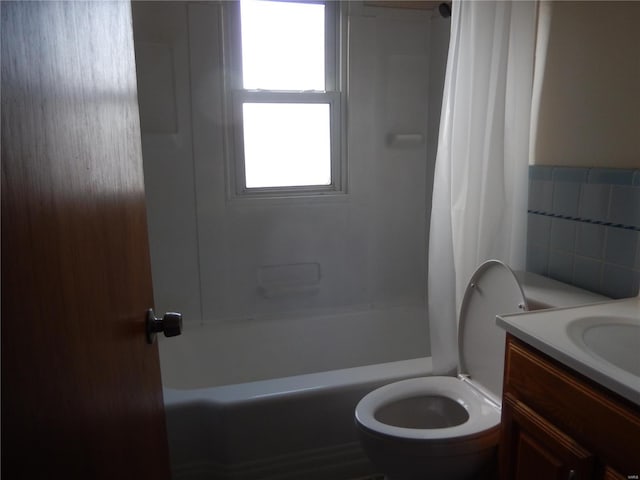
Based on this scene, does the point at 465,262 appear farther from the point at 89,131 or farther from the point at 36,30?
the point at 36,30

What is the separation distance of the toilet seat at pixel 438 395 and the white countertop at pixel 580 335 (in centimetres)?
39

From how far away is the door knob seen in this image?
2.94 ft

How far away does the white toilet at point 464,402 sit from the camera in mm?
1377

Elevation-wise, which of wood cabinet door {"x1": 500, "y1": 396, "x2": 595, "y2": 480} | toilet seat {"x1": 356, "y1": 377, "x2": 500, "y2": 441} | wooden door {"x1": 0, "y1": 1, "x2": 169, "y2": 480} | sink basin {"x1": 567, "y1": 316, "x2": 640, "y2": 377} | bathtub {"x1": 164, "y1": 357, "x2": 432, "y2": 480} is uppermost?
wooden door {"x1": 0, "y1": 1, "x2": 169, "y2": 480}

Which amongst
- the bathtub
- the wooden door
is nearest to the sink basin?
the bathtub

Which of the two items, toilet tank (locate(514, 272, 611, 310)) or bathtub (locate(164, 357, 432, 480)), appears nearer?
toilet tank (locate(514, 272, 611, 310))

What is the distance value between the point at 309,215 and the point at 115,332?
6.24 ft

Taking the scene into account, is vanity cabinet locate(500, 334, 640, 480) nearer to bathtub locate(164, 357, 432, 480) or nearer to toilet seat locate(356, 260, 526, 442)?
toilet seat locate(356, 260, 526, 442)

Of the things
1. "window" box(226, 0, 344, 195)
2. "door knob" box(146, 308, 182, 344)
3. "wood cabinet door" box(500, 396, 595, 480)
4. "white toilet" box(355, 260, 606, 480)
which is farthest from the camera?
"window" box(226, 0, 344, 195)

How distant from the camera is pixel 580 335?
1120 millimetres

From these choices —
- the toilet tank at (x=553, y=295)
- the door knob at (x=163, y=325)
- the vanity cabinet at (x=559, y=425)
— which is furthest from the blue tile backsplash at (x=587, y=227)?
the door knob at (x=163, y=325)

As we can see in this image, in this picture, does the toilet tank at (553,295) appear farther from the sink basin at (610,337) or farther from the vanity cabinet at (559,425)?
the vanity cabinet at (559,425)

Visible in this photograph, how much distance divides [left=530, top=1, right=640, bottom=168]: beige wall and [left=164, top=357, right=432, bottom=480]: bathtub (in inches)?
40.1

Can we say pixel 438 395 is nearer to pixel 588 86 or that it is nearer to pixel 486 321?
pixel 486 321
